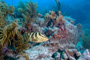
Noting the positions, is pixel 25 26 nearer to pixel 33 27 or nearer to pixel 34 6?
pixel 33 27

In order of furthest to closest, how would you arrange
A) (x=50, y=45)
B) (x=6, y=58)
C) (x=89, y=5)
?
(x=89, y=5)
(x=50, y=45)
(x=6, y=58)

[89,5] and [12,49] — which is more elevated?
[89,5]

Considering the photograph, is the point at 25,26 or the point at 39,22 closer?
the point at 25,26

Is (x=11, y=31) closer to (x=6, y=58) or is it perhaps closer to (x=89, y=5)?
(x=6, y=58)

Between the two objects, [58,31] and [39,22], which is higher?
[39,22]

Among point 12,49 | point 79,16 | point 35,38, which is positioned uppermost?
point 79,16

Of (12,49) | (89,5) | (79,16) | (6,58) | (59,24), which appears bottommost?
(6,58)

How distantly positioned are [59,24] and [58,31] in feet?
3.39

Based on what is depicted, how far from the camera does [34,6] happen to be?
733 cm

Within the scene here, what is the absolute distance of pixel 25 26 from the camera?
533cm

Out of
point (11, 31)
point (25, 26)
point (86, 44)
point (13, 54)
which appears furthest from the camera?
point (86, 44)

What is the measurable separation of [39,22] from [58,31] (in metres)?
1.98

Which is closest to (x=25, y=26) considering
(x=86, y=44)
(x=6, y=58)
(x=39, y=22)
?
(x=39, y=22)

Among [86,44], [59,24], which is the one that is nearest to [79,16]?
[86,44]
